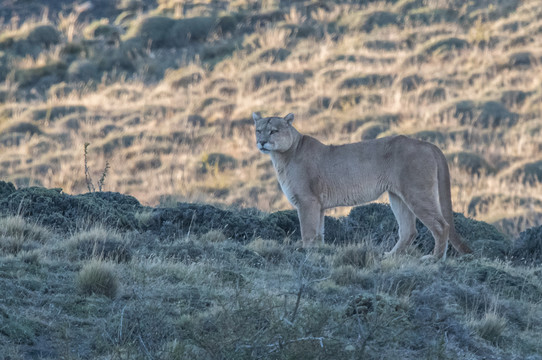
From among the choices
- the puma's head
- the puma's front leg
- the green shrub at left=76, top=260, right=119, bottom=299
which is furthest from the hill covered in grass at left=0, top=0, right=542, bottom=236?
the green shrub at left=76, top=260, right=119, bottom=299

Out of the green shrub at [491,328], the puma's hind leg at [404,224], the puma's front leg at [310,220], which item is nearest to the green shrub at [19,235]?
the puma's front leg at [310,220]

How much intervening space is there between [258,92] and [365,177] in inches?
586

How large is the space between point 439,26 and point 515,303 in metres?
22.0

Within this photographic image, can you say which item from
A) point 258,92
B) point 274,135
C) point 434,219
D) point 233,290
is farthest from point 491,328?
point 258,92

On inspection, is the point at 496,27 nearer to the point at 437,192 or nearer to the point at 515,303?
the point at 437,192

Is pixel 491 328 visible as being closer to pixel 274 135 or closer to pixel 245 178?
pixel 274 135

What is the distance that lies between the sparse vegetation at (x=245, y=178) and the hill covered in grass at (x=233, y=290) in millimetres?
25

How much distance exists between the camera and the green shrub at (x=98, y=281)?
666cm

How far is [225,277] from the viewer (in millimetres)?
7426

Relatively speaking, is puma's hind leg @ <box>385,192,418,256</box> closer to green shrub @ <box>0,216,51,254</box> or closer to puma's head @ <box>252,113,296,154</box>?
puma's head @ <box>252,113,296,154</box>

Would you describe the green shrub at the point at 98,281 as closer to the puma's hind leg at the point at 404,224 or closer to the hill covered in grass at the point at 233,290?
the hill covered in grass at the point at 233,290

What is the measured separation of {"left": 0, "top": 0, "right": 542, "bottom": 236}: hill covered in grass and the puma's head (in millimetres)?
6021

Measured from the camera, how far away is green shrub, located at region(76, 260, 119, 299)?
6656 millimetres

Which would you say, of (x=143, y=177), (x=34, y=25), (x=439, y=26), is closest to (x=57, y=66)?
(x=34, y=25)
